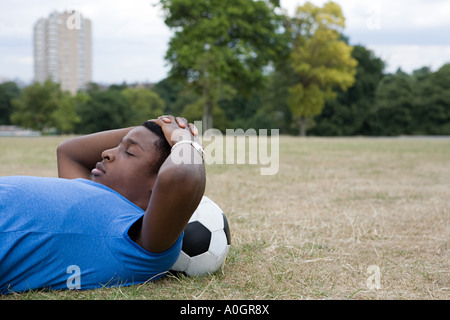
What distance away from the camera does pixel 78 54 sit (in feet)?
192

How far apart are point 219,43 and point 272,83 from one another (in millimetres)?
15554

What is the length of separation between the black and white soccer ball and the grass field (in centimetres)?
8

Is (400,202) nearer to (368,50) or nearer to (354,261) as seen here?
(354,261)

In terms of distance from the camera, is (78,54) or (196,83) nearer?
(196,83)

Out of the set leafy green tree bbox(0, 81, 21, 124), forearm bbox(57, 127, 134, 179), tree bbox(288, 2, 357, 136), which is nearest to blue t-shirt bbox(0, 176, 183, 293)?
forearm bbox(57, 127, 134, 179)

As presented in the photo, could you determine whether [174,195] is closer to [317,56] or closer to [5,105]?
[317,56]

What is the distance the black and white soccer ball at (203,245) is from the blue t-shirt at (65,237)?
372 mm

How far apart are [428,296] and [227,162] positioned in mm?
9424

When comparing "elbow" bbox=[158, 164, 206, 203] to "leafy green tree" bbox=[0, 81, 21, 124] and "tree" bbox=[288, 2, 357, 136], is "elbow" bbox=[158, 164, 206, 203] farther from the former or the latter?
"leafy green tree" bbox=[0, 81, 21, 124]

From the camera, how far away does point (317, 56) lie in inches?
1529

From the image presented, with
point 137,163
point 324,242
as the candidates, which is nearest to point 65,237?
point 137,163

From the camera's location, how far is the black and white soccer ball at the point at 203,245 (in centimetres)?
281
